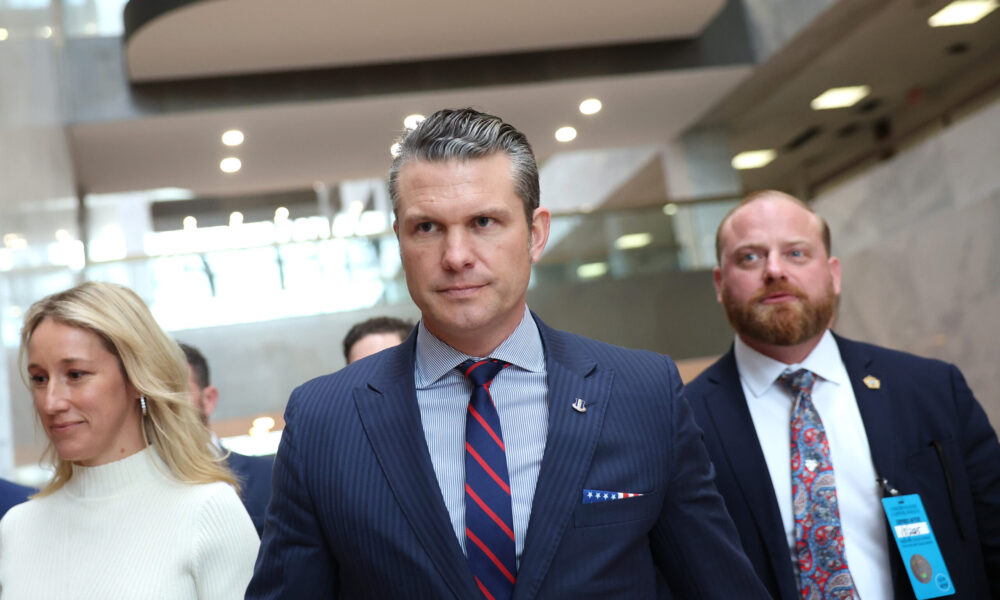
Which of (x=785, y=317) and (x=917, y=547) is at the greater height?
(x=785, y=317)

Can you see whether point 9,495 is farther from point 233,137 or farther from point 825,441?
point 233,137

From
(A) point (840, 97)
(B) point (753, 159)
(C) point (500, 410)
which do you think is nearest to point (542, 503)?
(C) point (500, 410)

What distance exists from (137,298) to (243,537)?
28.5 inches

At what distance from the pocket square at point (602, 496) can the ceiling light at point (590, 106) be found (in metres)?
9.19

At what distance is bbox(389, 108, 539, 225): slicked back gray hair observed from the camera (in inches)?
72.4

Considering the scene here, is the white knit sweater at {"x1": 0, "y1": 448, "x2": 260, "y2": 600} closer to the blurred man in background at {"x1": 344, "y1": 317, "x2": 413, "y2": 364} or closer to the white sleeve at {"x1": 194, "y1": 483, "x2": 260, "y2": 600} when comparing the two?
the white sleeve at {"x1": 194, "y1": 483, "x2": 260, "y2": 600}

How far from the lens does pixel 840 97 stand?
12.3 m

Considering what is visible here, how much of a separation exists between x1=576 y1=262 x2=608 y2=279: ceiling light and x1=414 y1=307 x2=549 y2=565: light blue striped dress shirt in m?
7.53

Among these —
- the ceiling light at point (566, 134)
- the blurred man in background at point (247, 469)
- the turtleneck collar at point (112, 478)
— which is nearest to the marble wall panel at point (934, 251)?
the ceiling light at point (566, 134)

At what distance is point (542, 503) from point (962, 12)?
10157mm

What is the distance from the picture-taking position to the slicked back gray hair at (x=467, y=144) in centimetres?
184

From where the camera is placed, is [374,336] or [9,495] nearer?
[9,495]

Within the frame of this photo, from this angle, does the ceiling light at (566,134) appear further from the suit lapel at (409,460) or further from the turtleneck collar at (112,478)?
the suit lapel at (409,460)

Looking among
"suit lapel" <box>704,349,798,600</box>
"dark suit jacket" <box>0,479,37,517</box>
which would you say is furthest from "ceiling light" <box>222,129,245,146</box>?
"suit lapel" <box>704,349,798,600</box>
